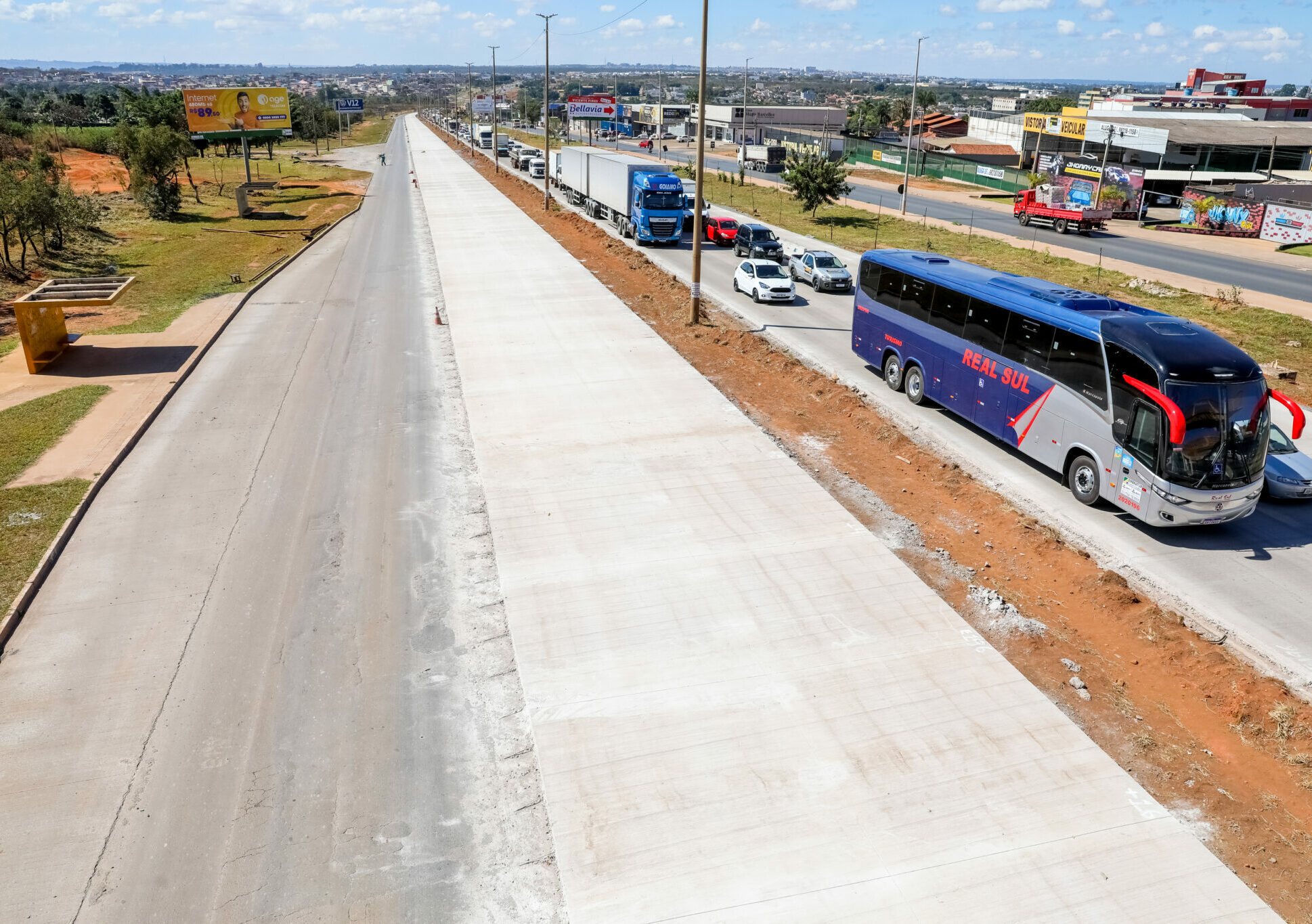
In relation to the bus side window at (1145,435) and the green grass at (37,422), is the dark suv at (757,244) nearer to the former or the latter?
the bus side window at (1145,435)

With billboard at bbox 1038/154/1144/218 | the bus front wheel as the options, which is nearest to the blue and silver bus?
the bus front wheel

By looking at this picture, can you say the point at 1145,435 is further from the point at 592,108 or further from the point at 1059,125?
the point at 592,108

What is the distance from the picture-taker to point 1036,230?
5362 centimetres

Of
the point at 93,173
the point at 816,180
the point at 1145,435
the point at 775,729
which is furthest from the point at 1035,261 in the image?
the point at 93,173

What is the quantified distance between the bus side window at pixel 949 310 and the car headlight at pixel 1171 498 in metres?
Answer: 5.97

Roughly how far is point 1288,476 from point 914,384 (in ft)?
24.9

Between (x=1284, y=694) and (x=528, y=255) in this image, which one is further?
(x=528, y=255)

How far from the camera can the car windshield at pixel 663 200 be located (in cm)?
4178

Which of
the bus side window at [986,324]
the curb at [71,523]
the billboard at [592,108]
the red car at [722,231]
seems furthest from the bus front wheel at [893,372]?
the billboard at [592,108]

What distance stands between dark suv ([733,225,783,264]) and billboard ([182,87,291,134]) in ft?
130

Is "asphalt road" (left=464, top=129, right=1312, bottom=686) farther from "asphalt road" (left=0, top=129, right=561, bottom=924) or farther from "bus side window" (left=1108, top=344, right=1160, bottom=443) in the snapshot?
"asphalt road" (left=0, top=129, right=561, bottom=924)

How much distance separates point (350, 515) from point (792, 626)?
26.0 ft

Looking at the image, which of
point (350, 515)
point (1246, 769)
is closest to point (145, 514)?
point (350, 515)

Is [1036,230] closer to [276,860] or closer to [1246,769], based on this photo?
[1246,769]
